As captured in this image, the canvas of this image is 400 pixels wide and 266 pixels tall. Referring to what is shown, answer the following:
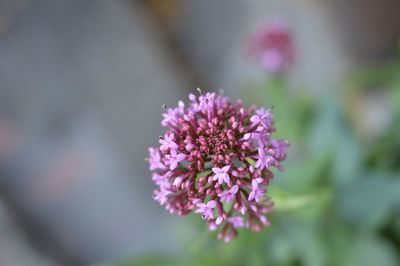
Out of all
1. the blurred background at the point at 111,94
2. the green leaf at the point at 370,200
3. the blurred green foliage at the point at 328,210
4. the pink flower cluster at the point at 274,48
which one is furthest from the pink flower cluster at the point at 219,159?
the blurred background at the point at 111,94

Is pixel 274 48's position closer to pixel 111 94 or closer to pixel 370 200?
pixel 370 200

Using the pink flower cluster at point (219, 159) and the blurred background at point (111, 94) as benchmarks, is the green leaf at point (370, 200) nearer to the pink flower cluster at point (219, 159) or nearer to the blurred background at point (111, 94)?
the pink flower cluster at point (219, 159)

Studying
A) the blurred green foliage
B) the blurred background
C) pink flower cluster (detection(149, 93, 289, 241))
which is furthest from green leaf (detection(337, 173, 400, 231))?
the blurred background

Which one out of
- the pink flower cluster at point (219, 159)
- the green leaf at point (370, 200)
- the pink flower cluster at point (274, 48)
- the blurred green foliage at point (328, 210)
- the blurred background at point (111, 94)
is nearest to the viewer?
the pink flower cluster at point (219, 159)

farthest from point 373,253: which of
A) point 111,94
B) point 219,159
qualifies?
point 111,94

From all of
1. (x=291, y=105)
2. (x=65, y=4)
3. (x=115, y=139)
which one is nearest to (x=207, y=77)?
(x=115, y=139)
